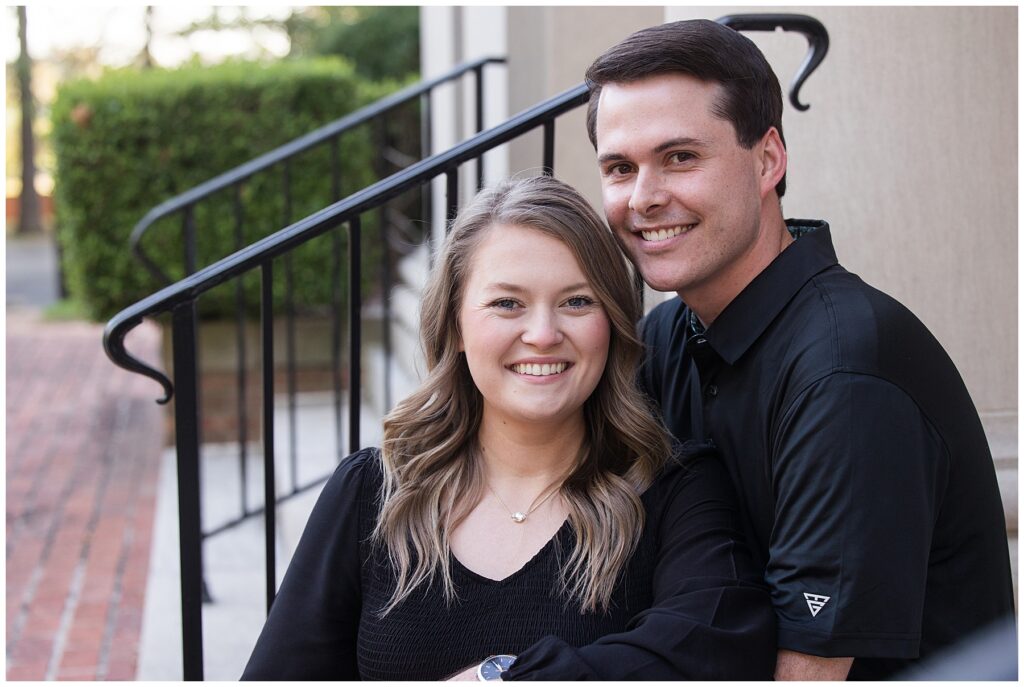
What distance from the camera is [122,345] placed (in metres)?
2.41

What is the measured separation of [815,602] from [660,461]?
0.40 metres

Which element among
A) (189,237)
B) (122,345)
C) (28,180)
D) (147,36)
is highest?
(122,345)

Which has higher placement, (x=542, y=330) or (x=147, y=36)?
(x=542, y=330)

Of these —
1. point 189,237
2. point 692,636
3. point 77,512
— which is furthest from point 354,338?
point 77,512

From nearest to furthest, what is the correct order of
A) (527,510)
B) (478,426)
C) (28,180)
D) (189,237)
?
(527,510), (478,426), (189,237), (28,180)

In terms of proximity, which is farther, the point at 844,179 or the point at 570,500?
the point at 844,179

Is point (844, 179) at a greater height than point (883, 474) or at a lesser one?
greater

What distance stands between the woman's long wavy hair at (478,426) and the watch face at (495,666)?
134mm

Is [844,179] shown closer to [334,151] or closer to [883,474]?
[883,474]

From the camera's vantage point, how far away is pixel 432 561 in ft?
6.48

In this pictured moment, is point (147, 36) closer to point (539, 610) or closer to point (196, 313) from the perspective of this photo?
point (196, 313)

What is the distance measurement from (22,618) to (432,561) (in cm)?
305

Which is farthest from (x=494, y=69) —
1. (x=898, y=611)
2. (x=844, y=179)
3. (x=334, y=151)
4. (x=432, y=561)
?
(x=898, y=611)

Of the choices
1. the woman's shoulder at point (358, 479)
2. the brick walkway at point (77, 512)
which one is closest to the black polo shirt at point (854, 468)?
the woman's shoulder at point (358, 479)
